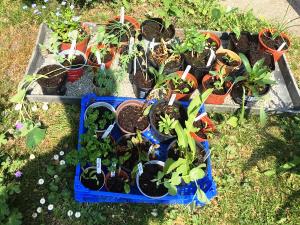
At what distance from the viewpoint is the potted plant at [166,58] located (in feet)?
11.0

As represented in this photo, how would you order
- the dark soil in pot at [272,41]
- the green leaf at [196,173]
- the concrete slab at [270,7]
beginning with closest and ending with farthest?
the green leaf at [196,173], the dark soil in pot at [272,41], the concrete slab at [270,7]

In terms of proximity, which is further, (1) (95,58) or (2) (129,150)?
(1) (95,58)

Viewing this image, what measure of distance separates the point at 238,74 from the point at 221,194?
53.1 inches

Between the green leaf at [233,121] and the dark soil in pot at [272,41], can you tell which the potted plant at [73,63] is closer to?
the green leaf at [233,121]

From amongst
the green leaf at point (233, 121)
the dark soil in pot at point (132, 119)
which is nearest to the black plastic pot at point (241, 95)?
the green leaf at point (233, 121)

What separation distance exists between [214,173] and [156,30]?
170 centimetres

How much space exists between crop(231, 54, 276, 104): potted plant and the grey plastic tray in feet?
0.32

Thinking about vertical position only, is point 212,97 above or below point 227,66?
below

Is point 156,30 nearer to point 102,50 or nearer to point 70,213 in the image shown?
point 102,50

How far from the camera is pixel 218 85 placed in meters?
3.36

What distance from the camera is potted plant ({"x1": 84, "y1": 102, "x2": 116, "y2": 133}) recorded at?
2816 mm

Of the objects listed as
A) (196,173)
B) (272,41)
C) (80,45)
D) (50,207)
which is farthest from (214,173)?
(80,45)

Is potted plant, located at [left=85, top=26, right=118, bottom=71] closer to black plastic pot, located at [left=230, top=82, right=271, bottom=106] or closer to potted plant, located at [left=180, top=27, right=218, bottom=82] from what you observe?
potted plant, located at [left=180, top=27, right=218, bottom=82]

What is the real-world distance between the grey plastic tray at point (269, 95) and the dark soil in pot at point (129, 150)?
0.69 meters
